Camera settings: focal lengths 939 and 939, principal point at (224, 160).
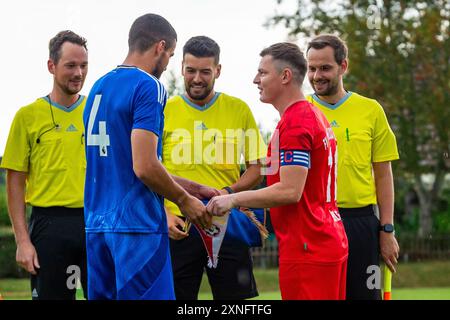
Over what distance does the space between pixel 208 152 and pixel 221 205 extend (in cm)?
144

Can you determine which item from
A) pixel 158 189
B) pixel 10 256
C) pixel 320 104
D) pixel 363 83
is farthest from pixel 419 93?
pixel 158 189

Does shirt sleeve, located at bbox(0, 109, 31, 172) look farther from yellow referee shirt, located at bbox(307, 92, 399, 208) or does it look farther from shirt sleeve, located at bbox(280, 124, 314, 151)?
shirt sleeve, located at bbox(280, 124, 314, 151)

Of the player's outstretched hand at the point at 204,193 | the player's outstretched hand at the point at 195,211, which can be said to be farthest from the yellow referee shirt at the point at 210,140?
the player's outstretched hand at the point at 195,211

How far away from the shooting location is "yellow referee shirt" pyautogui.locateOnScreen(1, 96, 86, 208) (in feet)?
24.2

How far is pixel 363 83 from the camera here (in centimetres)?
2744

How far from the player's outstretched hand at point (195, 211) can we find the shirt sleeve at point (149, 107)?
602 millimetres

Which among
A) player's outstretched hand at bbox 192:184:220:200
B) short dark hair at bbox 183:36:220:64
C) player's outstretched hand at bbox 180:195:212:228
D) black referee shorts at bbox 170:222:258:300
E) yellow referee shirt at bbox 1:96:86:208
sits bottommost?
black referee shorts at bbox 170:222:258:300

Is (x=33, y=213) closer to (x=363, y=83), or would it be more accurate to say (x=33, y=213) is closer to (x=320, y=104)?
(x=320, y=104)

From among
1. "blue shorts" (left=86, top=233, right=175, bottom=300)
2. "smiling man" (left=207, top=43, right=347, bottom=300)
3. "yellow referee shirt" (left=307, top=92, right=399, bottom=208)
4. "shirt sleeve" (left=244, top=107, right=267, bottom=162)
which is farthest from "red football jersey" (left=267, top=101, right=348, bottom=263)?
"shirt sleeve" (left=244, top=107, right=267, bottom=162)

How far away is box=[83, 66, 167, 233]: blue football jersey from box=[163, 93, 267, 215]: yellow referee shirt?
1.64 metres

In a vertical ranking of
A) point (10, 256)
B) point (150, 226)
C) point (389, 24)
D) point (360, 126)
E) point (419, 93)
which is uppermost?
point (389, 24)

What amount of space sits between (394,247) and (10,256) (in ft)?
56.6

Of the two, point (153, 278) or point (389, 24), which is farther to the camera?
point (389, 24)

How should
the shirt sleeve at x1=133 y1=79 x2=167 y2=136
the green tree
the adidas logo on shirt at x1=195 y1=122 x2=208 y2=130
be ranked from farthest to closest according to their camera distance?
the green tree, the adidas logo on shirt at x1=195 y1=122 x2=208 y2=130, the shirt sleeve at x1=133 y1=79 x2=167 y2=136
